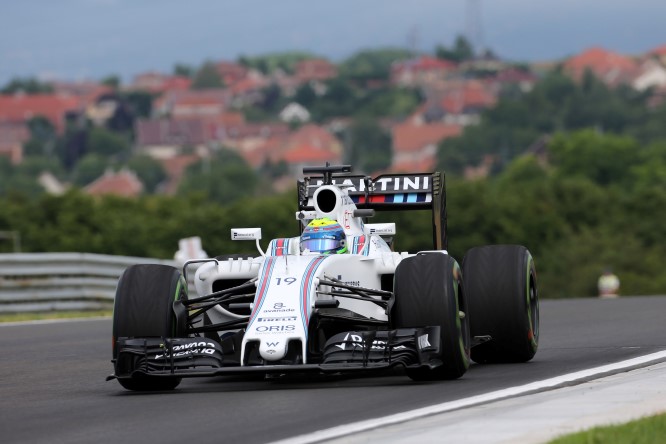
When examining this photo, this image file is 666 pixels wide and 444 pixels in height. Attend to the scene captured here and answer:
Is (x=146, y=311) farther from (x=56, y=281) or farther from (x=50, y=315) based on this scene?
(x=56, y=281)

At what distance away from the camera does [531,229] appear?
113312 millimetres

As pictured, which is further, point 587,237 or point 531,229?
point 531,229

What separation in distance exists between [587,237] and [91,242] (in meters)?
29.0

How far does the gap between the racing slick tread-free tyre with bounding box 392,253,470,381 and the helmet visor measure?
1.33 metres

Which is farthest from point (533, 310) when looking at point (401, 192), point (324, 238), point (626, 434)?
point (626, 434)

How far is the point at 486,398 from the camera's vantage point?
11.6m

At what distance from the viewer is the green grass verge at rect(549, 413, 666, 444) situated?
9.51 m

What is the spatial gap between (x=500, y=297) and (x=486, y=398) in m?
3.08

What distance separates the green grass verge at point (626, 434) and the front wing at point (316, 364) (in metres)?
2.72

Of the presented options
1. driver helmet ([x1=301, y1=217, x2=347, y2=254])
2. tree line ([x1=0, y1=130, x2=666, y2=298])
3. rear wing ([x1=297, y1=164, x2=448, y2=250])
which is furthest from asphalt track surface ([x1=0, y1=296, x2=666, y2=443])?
tree line ([x1=0, y1=130, x2=666, y2=298])

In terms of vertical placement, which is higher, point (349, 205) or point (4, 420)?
point (349, 205)

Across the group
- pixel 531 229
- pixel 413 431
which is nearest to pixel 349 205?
pixel 413 431

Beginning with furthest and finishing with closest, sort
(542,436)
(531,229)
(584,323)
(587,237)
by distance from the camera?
(531,229), (587,237), (584,323), (542,436)

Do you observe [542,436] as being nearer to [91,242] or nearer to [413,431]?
[413,431]
